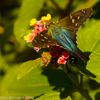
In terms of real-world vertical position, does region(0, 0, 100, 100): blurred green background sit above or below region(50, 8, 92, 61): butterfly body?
below

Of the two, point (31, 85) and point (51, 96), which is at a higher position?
point (51, 96)

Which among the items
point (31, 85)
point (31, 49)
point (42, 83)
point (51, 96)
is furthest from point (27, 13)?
point (51, 96)

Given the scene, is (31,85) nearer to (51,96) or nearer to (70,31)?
(51,96)

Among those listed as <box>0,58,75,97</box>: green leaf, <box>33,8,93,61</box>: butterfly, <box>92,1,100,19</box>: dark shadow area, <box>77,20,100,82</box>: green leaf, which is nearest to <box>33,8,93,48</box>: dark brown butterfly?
<box>33,8,93,61</box>: butterfly

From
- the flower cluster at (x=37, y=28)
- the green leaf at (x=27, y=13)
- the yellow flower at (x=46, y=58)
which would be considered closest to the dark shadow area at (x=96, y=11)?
the green leaf at (x=27, y=13)

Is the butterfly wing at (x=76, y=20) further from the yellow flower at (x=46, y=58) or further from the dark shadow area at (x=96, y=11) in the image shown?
the dark shadow area at (x=96, y=11)

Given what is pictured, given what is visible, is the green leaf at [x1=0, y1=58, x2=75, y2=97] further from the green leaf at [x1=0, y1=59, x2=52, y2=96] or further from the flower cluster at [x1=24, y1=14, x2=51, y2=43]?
the flower cluster at [x1=24, y1=14, x2=51, y2=43]
